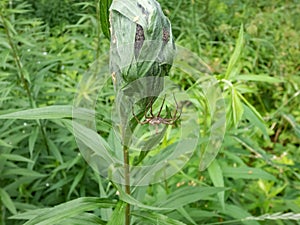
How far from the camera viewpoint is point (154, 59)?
0.73 m

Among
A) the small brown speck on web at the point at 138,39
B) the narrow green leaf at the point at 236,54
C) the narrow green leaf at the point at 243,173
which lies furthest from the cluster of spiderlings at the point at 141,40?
the narrow green leaf at the point at 243,173

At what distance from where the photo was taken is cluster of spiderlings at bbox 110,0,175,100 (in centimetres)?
71

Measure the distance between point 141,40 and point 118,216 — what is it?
379 millimetres

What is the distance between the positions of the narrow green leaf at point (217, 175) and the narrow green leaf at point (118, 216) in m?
0.45

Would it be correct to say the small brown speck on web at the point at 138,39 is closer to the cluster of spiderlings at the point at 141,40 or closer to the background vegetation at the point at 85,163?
the cluster of spiderlings at the point at 141,40

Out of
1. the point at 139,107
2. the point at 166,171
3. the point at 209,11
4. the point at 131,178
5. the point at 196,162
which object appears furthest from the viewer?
the point at 209,11

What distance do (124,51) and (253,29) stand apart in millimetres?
2335

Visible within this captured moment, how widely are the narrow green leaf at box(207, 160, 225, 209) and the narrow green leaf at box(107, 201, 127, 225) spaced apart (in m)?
0.45

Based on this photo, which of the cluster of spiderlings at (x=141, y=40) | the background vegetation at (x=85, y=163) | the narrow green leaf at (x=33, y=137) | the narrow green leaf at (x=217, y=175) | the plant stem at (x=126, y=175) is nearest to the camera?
the cluster of spiderlings at (x=141, y=40)

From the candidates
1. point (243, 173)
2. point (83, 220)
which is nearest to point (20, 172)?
point (83, 220)

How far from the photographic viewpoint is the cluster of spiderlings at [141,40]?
0.71 meters

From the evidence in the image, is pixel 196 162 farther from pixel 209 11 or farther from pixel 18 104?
pixel 209 11

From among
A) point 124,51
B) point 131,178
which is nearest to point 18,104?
point 131,178

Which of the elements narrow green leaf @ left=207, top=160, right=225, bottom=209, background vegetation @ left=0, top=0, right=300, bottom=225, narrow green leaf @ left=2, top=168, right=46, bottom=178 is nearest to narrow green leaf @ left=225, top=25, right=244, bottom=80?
background vegetation @ left=0, top=0, right=300, bottom=225
